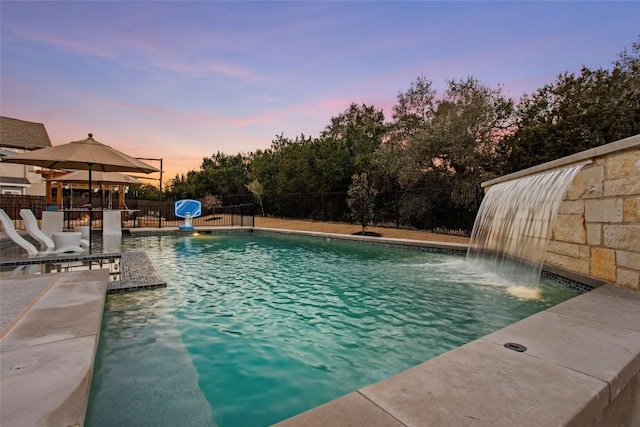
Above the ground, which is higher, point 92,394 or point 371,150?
point 371,150

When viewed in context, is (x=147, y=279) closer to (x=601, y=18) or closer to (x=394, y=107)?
(x=601, y=18)

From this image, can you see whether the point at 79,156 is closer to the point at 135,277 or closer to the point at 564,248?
the point at 135,277

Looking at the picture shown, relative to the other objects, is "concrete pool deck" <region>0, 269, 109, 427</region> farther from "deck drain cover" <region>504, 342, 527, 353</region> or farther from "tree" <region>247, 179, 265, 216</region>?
"tree" <region>247, 179, 265, 216</region>

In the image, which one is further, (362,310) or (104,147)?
(104,147)

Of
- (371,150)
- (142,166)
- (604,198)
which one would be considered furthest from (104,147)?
(371,150)

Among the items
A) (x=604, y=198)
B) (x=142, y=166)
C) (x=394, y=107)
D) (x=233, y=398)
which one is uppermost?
(x=394, y=107)

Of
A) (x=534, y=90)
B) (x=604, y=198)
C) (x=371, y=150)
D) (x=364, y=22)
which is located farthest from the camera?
(x=371, y=150)

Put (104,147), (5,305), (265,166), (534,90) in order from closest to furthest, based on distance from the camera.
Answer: (5,305)
(104,147)
(534,90)
(265,166)

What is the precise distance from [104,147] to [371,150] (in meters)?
15.2

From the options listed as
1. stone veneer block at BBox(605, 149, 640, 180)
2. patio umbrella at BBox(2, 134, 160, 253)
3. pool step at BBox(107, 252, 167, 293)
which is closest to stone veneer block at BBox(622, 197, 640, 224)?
stone veneer block at BBox(605, 149, 640, 180)

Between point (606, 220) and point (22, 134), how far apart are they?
112 feet

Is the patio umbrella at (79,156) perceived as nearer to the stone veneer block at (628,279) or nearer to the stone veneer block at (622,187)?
the stone veneer block at (622,187)

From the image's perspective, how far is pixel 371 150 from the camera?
20094 mm

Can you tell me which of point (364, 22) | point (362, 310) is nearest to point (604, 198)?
point (362, 310)
